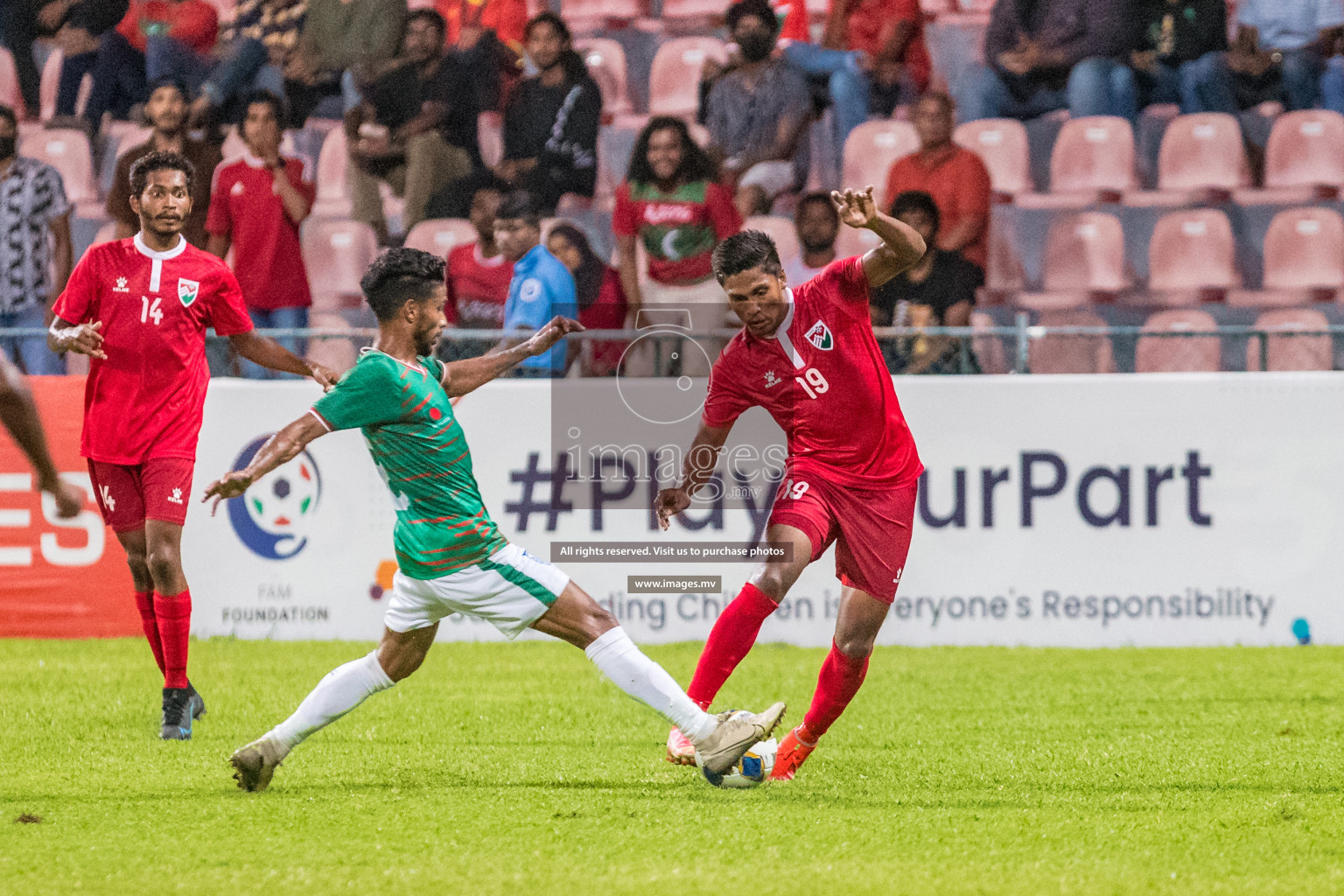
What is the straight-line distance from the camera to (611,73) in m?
13.3

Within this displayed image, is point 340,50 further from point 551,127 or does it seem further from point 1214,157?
point 1214,157

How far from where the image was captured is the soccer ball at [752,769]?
209 inches

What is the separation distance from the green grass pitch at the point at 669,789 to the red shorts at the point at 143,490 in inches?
36.5

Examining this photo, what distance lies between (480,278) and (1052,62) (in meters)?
5.15

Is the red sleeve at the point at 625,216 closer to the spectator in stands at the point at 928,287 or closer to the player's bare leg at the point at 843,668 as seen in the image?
the spectator in stands at the point at 928,287

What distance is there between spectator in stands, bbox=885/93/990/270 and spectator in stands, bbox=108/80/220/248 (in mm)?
5220

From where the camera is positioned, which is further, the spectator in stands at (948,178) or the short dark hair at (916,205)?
the spectator in stands at (948,178)

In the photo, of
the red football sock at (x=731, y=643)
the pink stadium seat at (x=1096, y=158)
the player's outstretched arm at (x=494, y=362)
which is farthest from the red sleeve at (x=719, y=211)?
the red football sock at (x=731, y=643)

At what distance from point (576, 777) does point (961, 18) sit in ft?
29.8

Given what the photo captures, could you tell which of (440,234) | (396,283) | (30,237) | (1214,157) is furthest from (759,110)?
(396,283)

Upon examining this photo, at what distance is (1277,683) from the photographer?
25.9ft

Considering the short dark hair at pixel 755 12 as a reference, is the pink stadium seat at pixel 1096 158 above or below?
below

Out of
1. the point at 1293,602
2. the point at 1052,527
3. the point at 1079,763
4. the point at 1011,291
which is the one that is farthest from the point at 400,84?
the point at 1079,763

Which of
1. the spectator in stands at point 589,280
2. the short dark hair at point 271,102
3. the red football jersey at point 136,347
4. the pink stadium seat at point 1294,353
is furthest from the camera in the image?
the short dark hair at point 271,102
